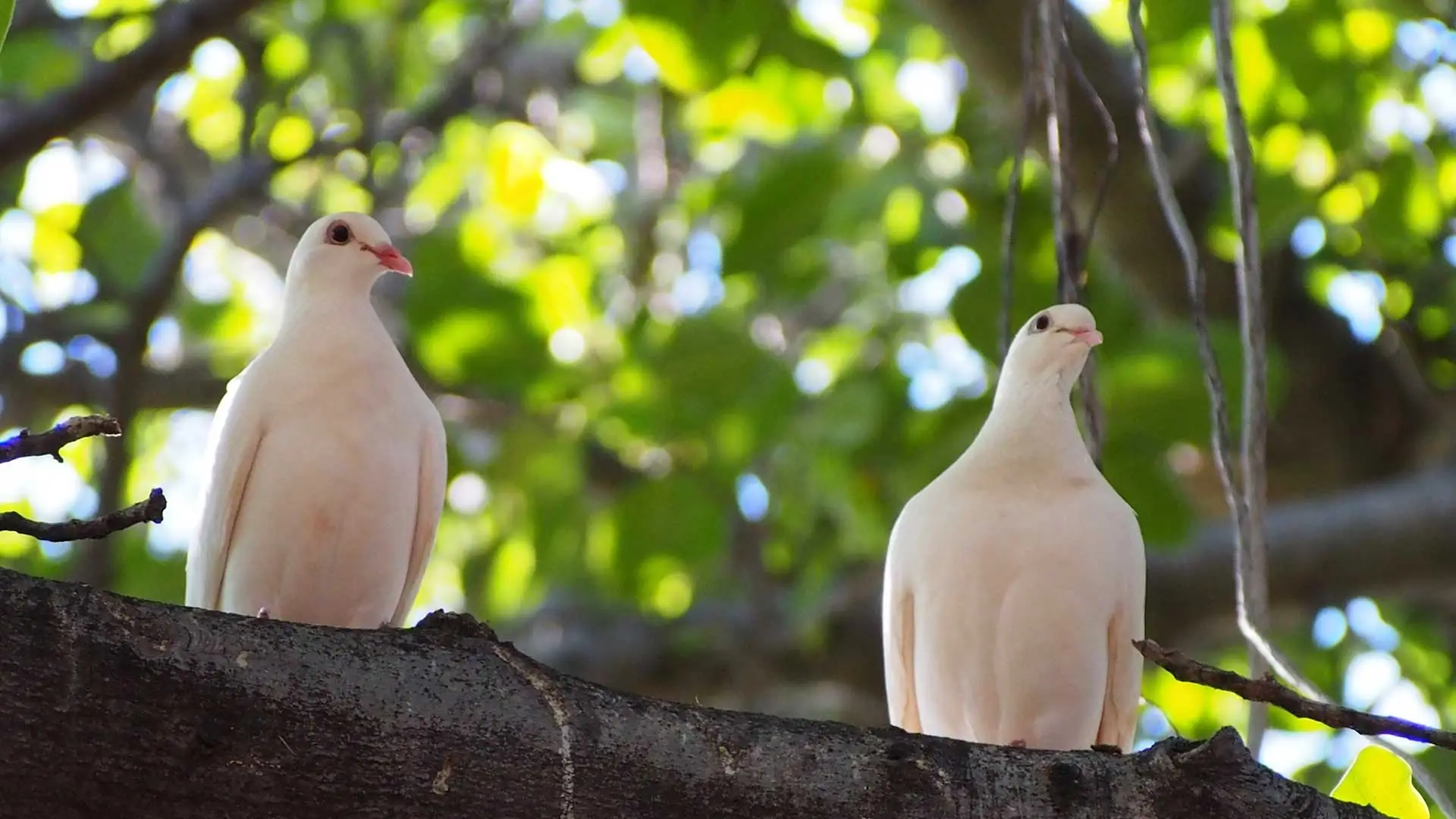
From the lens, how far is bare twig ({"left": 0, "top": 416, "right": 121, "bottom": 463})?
1.80 meters

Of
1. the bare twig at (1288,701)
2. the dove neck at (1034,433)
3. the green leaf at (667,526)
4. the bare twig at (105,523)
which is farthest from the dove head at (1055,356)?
the bare twig at (105,523)

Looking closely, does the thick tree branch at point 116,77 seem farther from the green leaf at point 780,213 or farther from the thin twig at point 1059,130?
the thin twig at point 1059,130

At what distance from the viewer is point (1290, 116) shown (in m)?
5.39

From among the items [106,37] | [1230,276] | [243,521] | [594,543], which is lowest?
[243,521]

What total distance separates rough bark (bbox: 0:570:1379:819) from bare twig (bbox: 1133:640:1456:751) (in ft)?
0.45

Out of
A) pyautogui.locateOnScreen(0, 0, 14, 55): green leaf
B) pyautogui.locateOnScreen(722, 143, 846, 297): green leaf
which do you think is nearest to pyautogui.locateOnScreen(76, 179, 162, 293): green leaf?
pyautogui.locateOnScreen(722, 143, 846, 297): green leaf

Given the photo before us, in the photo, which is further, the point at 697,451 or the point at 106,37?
the point at 106,37

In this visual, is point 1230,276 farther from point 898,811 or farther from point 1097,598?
point 898,811

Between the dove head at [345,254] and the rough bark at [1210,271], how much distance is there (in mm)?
1518

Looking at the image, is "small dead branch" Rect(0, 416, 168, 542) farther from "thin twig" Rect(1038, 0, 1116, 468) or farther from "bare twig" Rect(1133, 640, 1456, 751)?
"thin twig" Rect(1038, 0, 1116, 468)

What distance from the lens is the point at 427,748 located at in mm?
1866

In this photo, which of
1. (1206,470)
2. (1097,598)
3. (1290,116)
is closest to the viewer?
(1097,598)

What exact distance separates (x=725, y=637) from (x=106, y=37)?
3200 millimetres

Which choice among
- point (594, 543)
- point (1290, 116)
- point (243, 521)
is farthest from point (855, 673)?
point (243, 521)
